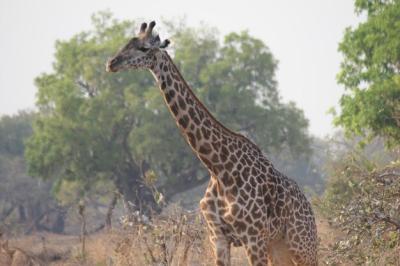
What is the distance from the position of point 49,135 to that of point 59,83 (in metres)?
3.00

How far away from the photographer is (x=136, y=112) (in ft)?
119

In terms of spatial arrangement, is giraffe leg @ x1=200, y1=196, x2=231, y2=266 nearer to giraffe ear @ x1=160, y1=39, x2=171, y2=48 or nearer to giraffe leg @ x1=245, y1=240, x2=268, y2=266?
giraffe leg @ x1=245, y1=240, x2=268, y2=266

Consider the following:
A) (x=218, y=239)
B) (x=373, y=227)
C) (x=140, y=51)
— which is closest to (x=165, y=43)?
(x=140, y=51)

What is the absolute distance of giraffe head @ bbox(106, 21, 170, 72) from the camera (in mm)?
7082

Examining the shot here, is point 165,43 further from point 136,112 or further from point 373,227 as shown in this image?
point 136,112

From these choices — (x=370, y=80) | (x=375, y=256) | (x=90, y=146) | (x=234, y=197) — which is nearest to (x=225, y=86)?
(x=90, y=146)

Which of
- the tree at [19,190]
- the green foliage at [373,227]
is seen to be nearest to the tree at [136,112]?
the tree at [19,190]

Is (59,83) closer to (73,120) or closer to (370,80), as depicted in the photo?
(73,120)

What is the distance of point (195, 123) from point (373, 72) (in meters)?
13.0

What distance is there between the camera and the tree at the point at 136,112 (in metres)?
35.6

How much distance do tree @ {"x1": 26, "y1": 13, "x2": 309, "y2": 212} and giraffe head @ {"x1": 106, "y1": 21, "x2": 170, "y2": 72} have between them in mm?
27248

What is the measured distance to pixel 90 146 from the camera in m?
35.5

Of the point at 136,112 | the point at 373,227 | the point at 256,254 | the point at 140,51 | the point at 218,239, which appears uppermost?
the point at 136,112

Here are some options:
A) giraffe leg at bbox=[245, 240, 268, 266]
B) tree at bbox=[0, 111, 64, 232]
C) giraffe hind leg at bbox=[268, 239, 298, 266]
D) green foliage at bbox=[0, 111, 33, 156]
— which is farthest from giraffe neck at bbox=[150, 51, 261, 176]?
green foliage at bbox=[0, 111, 33, 156]
